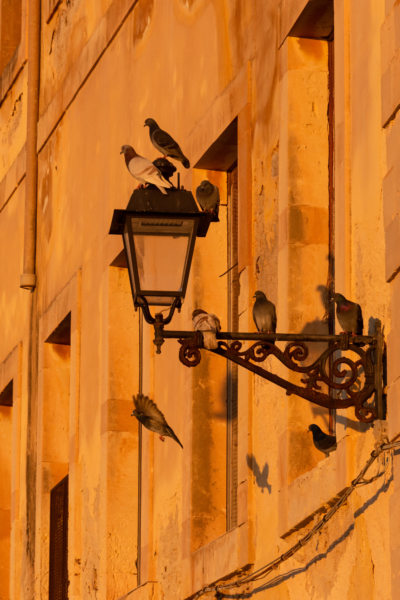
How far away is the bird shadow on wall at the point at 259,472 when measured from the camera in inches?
414

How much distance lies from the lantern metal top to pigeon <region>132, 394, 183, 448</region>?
2363mm

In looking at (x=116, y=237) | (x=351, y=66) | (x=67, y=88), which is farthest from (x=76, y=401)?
(x=351, y=66)

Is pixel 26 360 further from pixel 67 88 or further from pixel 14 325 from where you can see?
pixel 67 88

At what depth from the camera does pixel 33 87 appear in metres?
17.0

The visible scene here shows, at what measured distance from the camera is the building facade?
→ 931cm

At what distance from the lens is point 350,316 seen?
891 centimetres

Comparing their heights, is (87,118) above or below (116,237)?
above

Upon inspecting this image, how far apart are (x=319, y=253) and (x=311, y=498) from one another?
1.35 metres

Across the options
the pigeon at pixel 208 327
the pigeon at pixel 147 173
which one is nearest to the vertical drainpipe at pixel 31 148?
the pigeon at pixel 147 173

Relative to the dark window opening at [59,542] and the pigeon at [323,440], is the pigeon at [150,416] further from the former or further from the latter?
the dark window opening at [59,542]

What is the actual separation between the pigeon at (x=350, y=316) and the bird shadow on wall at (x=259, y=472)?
67.3 inches

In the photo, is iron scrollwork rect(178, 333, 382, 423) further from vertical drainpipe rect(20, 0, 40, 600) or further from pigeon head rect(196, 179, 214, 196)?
vertical drainpipe rect(20, 0, 40, 600)

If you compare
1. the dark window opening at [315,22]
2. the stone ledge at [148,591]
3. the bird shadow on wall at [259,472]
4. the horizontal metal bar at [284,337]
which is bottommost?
the stone ledge at [148,591]

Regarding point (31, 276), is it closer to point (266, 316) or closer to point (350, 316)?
point (266, 316)
